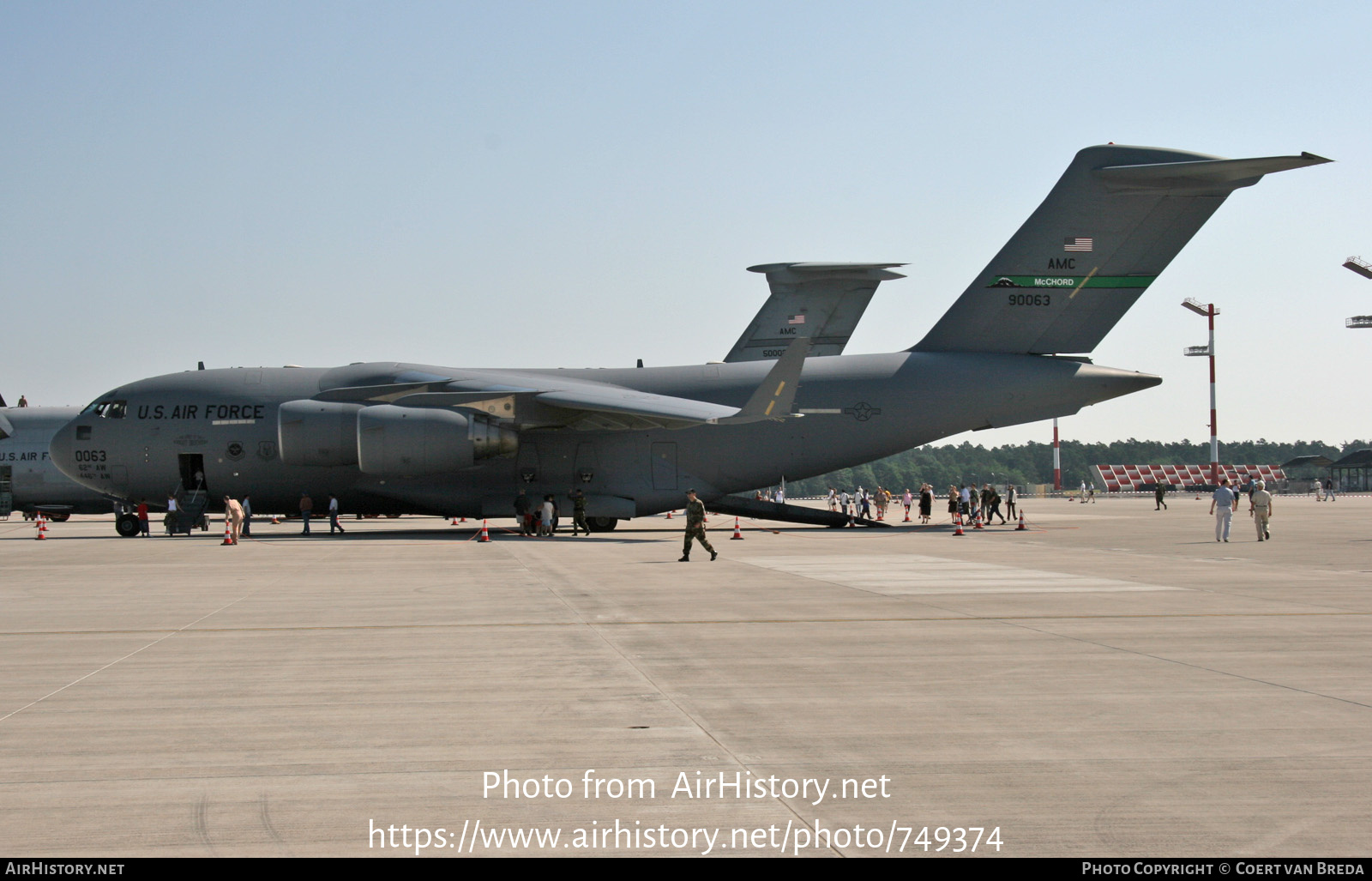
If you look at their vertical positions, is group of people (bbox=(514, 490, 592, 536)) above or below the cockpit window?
below

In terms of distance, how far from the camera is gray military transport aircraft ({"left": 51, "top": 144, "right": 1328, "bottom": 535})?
1059 inches

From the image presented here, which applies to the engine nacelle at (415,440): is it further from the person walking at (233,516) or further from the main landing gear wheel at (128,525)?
the main landing gear wheel at (128,525)

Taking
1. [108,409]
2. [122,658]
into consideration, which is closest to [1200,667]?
[122,658]

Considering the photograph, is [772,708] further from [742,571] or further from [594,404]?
[594,404]

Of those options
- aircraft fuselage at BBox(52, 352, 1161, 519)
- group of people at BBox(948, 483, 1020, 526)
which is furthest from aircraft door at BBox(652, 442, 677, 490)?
group of people at BBox(948, 483, 1020, 526)

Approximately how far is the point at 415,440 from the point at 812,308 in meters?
16.1

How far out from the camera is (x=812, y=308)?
123ft

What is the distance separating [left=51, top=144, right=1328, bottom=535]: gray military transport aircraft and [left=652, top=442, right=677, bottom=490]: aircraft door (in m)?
0.06

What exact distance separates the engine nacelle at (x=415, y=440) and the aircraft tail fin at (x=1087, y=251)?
37.1 ft

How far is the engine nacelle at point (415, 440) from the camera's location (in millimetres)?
25516

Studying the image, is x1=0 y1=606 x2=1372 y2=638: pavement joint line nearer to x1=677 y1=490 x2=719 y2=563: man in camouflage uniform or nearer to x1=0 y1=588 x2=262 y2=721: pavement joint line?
x1=0 y1=588 x2=262 y2=721: pavement joint line

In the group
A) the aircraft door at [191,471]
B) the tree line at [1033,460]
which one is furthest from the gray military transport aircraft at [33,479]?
the tree line at [1033,460]
